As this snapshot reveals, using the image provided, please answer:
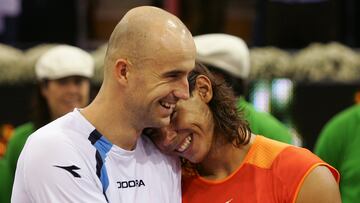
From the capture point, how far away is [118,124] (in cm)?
300

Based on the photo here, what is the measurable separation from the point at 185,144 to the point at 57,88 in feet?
7.58

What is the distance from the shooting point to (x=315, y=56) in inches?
278

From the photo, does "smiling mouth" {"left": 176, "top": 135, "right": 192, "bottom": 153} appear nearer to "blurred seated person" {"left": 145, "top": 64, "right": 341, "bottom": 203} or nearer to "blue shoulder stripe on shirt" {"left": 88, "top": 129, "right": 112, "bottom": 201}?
"blurred seated person" {"left": 145, "top": 64, "right": 341, "bottom": 203}

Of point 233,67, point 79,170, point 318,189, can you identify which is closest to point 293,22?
point 233,67

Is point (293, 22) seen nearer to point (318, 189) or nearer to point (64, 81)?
point (64, 81)

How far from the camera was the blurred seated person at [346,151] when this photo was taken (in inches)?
180

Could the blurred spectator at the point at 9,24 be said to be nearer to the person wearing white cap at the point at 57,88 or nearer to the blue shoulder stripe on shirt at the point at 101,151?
the person wearing white cap at the point at 57,88

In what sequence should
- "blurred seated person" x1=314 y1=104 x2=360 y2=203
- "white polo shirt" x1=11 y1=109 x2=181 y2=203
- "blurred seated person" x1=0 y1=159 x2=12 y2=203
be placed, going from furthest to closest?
1. "blurred seated person" x1=0 y1=159 x2=12 y2=203
2. "blurred seated person" x1=314 y1=104 x2=360 y2=203
3. "white polo shirt" x1=11 y1=109 x2=181 y2=203

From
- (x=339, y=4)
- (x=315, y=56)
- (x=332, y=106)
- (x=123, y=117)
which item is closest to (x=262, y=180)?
(x=123, y=117)

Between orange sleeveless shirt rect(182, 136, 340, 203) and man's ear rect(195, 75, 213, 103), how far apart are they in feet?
0.69

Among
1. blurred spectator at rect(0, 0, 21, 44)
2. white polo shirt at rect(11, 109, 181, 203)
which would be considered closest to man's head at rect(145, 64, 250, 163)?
white polo shirt at rect(11, 109, 181, 203)

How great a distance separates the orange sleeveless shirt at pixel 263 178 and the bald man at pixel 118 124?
210 millimetres

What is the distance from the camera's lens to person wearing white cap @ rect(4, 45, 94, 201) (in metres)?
5.28

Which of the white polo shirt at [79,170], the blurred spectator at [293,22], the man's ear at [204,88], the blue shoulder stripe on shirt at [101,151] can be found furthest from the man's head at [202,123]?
the blurred spectator at [293,22]
